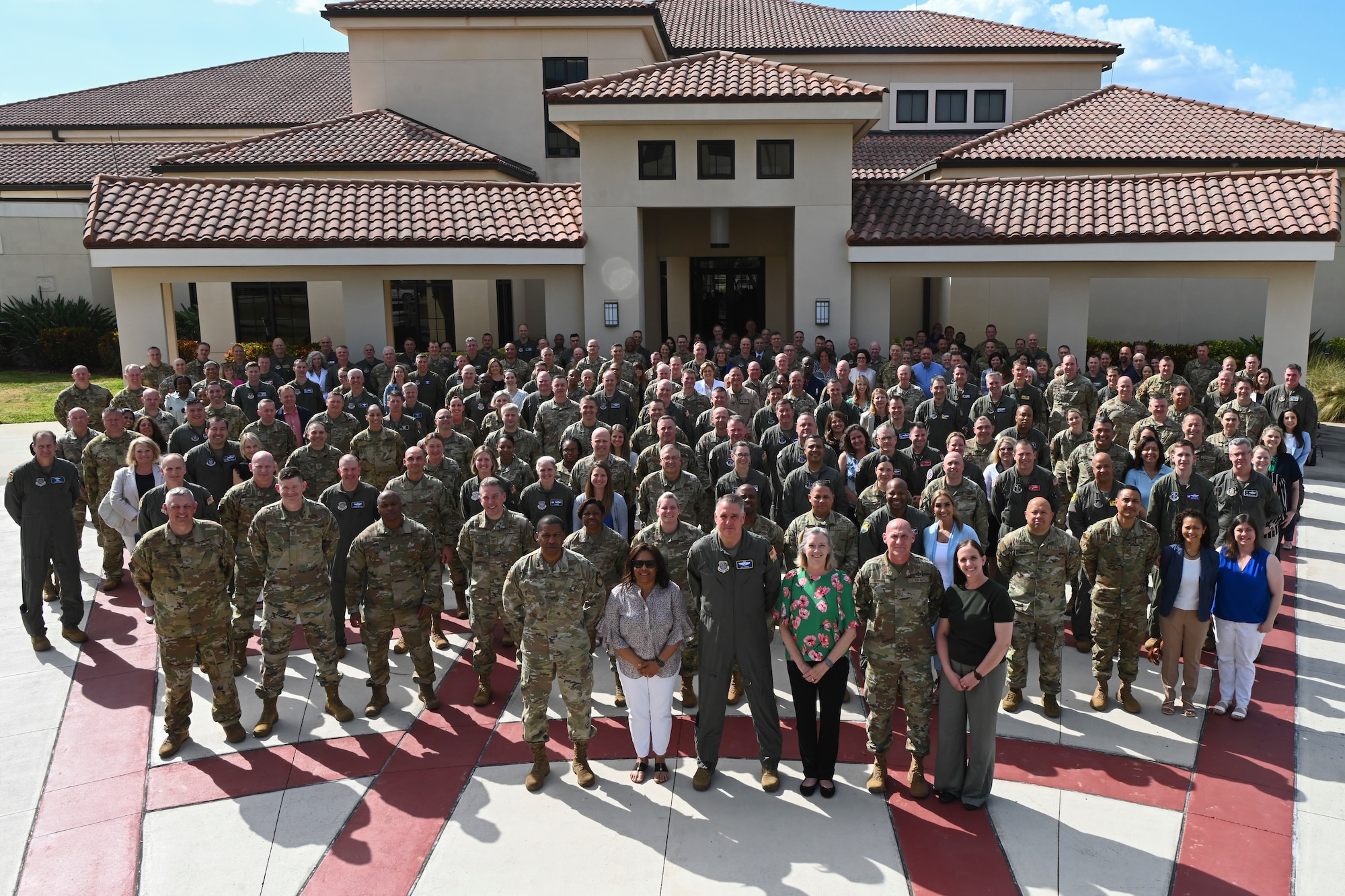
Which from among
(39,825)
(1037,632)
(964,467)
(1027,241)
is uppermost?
(1027,241)

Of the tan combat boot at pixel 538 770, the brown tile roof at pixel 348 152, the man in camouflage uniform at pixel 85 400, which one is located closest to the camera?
the tan combat boot at pixel 538 770

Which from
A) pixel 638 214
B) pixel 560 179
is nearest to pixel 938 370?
pixel 638 214

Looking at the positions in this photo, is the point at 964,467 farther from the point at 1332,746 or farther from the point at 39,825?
the point at 39,825

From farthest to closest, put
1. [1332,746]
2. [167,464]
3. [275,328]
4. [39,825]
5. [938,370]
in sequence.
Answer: [275,328] → [938,370] → [167,464] → [1332,746] → [39,825]

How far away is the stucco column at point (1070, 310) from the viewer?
16.8 meters

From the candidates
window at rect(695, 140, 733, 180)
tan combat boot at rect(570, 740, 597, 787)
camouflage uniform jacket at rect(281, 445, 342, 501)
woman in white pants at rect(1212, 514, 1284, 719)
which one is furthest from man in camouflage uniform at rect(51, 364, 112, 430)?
woman in white pants at rect(1212, 514, 1284, 719)

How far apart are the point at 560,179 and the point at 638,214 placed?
920cm

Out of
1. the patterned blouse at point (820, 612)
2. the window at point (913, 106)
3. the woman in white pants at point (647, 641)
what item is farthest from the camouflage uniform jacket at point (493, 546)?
the window at point (913, 106)

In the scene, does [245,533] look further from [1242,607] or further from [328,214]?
[328,214]

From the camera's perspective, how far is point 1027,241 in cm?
1623

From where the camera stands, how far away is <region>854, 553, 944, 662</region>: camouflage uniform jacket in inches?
249

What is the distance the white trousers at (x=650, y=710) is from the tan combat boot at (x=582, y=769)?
0.35m

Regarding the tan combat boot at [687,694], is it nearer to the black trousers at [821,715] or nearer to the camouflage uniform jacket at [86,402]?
the black trousers at [821,715]

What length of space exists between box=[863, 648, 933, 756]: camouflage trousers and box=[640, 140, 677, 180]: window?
12.4 metres
